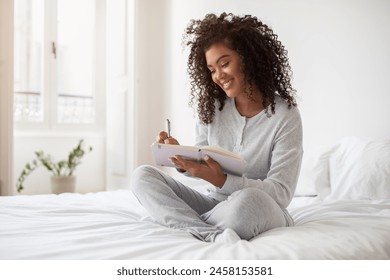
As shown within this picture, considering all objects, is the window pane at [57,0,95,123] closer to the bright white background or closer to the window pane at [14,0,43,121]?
the window pane at [14,0,43,121]

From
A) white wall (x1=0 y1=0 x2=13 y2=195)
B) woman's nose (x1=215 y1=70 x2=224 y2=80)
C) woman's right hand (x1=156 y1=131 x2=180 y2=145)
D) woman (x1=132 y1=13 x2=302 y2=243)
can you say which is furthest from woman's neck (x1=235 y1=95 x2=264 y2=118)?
white wall (x1=0 y1=0 x2=13 y2=195)

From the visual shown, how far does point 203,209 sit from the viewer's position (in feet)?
4.01

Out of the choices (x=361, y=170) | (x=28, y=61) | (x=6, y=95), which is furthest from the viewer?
(x=28, y=61)

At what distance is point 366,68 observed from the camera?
1.69 metres

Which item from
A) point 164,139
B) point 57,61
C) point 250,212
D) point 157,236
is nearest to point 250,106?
point 164,139

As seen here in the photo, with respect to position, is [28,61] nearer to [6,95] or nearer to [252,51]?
[6,95]

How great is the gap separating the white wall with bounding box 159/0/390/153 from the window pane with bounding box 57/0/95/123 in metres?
1.73

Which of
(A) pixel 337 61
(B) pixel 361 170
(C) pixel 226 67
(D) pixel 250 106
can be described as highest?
(A) pixel 337 61

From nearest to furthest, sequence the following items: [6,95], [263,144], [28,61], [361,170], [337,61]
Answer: [263,144] < [361,170] < [337,61] < [6,95] < [28,61]

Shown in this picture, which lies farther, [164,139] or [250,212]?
[164,139]

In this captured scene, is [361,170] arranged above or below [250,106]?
below

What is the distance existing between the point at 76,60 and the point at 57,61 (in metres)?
0.17

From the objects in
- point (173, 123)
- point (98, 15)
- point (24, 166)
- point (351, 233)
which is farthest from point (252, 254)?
point (98, 15)

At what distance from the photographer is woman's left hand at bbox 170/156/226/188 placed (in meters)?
1.03
